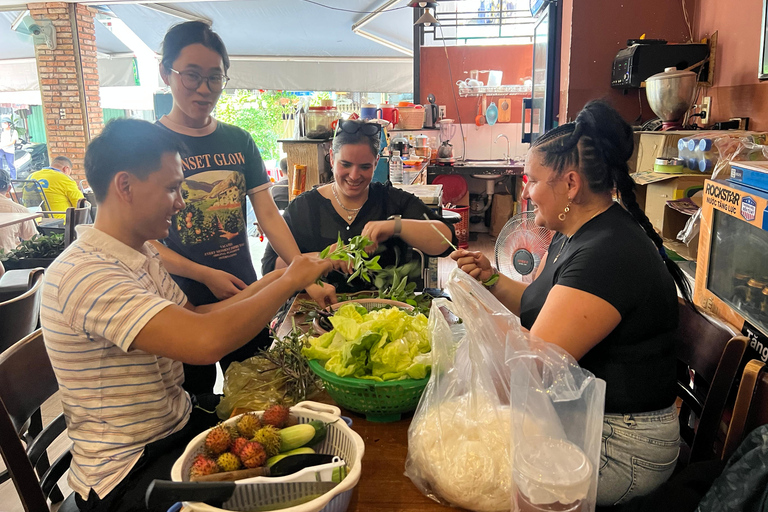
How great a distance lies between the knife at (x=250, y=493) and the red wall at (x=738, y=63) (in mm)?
3181

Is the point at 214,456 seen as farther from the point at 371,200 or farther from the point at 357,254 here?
the point at 371,200

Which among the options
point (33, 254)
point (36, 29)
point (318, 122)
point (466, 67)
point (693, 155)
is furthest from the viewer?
point (466, 67)

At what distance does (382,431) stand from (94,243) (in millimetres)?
823

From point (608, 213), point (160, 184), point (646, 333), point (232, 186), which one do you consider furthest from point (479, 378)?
point (232, 186)

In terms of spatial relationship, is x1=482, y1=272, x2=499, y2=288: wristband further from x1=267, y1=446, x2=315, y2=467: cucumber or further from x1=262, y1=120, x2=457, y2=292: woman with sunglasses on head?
x1=267, y1=446, x2=315, y2=467: cucumber

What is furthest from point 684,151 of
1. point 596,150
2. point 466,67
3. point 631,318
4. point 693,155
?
point 466,67

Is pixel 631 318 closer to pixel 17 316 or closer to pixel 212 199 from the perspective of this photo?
pixel 212 199

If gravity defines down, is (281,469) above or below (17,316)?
above

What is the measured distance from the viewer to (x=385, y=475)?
105cm

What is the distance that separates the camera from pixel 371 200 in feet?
8.13

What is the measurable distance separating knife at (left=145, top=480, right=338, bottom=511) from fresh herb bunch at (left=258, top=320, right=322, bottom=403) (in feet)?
1.58

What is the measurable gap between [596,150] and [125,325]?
4.15 ft

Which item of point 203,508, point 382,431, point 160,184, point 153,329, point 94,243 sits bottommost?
point 382,431

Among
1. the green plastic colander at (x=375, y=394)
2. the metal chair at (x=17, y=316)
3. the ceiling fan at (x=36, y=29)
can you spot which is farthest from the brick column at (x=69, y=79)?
the green plastic colander at (x=375, y=394)
